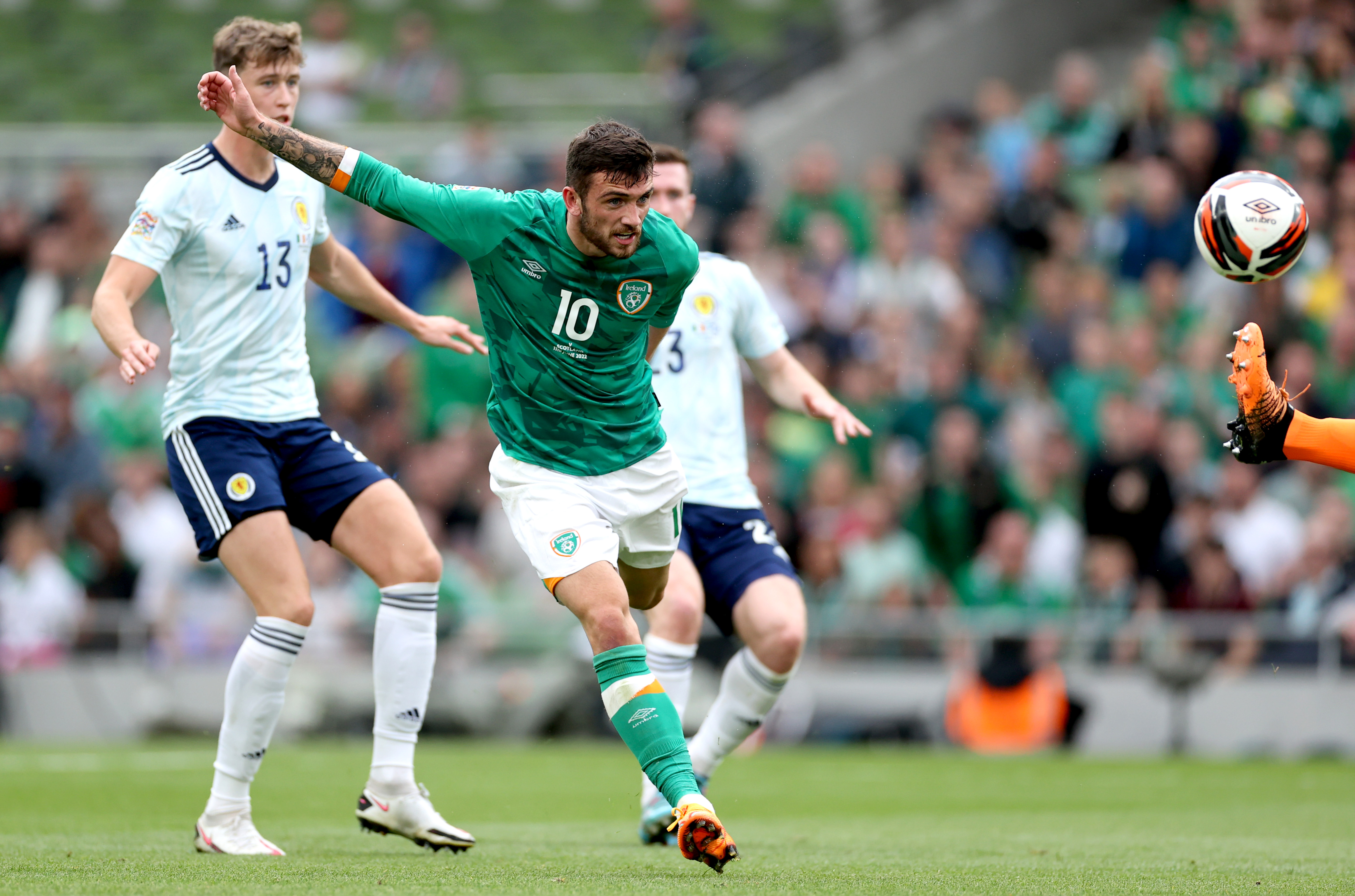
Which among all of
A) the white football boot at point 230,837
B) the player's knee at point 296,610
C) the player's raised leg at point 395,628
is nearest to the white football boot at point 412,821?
the player's raised leg at point 395,628

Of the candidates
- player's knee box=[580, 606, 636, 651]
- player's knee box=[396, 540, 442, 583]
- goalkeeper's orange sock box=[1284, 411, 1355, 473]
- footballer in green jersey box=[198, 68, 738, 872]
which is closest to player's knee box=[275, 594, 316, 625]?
player's knee box=[396, 540, 442, 583]

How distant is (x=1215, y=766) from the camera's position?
12.6 meters

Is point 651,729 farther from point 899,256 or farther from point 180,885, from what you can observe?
point 899,256

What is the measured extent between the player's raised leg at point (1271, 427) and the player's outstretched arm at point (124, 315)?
392 centimetres

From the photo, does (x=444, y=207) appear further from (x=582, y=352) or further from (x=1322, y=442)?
(x=1322, y=442)

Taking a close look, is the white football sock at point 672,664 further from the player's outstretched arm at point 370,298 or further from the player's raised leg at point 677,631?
the player's outstretched arm at point 370,298

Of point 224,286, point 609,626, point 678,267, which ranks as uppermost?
point 678,267

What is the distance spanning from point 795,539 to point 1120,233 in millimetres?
4302

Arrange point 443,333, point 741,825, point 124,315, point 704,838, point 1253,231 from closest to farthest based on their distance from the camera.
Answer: point 704,838 < point 124,315 < point 1253,231 < point 443,333 < point 741,825

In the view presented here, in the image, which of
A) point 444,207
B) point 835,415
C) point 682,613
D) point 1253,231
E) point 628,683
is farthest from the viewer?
point 682,613

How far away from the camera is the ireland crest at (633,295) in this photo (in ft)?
20.6

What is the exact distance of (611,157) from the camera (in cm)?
596

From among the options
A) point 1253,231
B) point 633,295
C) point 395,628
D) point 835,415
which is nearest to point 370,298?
point 395,628

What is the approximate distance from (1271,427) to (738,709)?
266 centimetres
